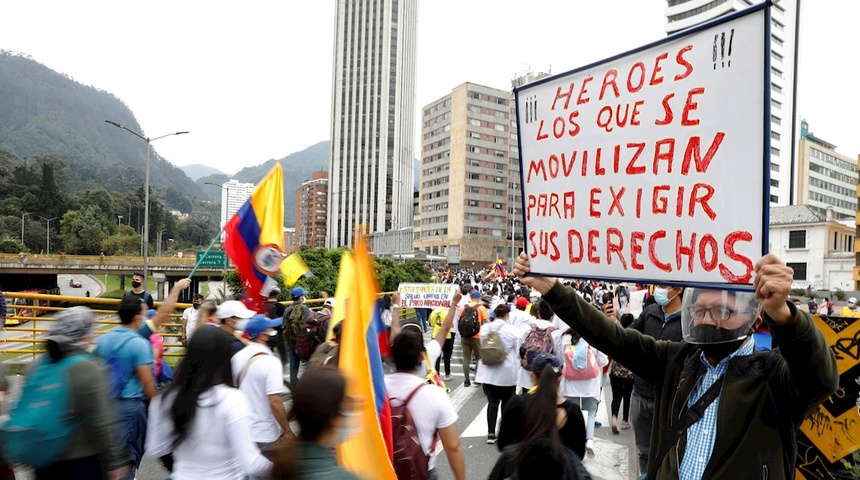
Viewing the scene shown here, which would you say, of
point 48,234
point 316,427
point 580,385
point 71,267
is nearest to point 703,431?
point 316,427

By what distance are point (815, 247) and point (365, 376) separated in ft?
211

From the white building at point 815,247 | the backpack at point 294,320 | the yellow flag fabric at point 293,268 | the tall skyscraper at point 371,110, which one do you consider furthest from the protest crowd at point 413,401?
the tall skyscraper at point 371,110

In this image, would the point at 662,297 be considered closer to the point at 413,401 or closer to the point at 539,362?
the point at 539,362

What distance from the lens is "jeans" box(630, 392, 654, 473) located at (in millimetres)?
4820

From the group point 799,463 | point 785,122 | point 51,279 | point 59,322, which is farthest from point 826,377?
point 785,122

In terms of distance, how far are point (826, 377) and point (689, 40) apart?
1.40m

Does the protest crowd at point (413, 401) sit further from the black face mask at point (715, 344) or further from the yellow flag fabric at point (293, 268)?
the yellow flag fabric at point (293, 268)

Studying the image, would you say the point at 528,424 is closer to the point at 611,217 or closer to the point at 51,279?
the point at 611,217

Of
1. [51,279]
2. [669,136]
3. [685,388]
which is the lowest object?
[51,279]

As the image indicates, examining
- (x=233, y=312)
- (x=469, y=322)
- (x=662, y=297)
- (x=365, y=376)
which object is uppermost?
(x=662, y=297)

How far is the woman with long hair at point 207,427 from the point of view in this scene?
291 centimetres

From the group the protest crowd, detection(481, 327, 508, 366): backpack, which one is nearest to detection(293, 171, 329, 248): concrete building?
detection(481, 327, 508, 366): backpack

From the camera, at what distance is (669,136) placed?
2424mm

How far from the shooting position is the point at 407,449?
3.20 meters
